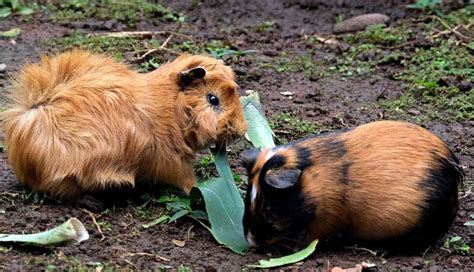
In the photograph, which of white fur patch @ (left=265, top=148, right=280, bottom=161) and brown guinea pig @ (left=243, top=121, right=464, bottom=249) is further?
white fur patch @ (left=265, top=148, right=280, bottom=161)

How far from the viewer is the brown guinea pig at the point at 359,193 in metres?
3.81

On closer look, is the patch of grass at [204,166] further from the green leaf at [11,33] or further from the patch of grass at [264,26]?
the patch of grass at [264,26]

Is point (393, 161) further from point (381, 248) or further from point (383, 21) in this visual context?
point (383, 21)

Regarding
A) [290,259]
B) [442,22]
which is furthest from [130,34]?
[290,259]

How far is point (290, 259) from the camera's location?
3.79 m

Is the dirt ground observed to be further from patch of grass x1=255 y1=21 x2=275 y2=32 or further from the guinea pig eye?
the guinea pig eye

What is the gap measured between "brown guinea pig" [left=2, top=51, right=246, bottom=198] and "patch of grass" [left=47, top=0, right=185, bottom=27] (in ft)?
9.50

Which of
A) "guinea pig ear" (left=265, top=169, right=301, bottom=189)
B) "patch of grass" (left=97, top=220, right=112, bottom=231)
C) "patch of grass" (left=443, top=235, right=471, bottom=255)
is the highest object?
"guinea pig ear" (left=265, top=169, right=301, bottom=189)

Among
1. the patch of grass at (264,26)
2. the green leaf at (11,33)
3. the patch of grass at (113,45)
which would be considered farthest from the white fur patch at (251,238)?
the patch of grass at (264,26)

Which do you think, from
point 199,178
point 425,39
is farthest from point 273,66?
point 199,178

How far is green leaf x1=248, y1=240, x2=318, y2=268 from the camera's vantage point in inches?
148

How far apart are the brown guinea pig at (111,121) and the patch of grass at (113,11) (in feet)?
9.50

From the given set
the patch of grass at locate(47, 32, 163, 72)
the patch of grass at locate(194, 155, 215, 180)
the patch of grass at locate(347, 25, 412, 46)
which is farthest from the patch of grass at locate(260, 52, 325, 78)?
the patch of grass at locate(194, 155, 215, 180)

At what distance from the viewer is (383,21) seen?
761cm
